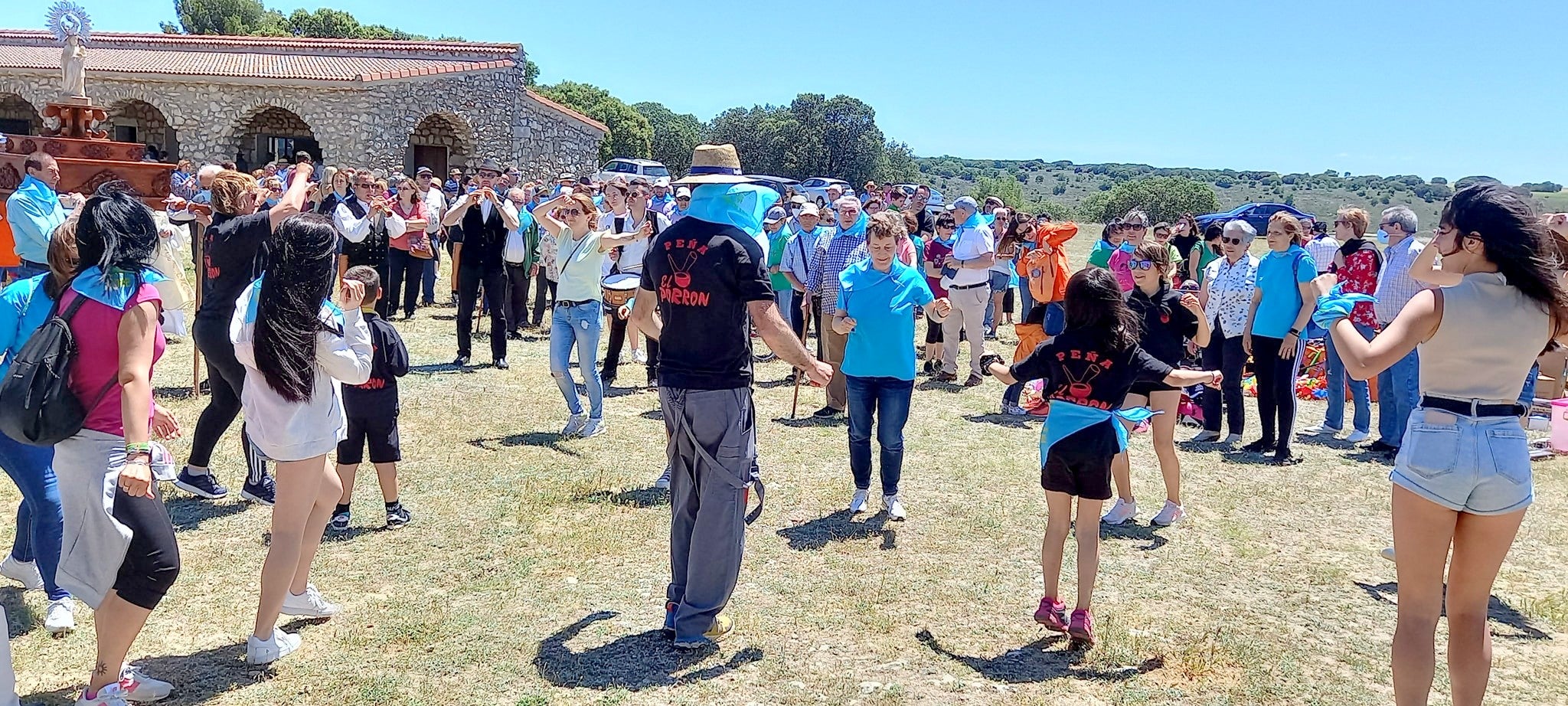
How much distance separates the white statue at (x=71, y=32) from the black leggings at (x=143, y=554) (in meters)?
10.3

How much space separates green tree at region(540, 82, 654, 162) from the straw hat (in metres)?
55.5

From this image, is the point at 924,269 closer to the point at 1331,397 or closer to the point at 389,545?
the point at 1331,397

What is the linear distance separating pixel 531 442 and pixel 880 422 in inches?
115

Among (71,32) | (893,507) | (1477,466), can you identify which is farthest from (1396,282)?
(71,32)

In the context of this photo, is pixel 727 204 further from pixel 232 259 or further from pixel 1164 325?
pixel 1164 325

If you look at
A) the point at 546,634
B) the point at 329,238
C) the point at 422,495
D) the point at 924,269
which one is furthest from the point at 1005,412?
the point at 329,238

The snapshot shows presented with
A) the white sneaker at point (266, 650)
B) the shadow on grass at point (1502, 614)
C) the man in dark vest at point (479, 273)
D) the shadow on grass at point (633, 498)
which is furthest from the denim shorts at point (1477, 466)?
the man in dark vest at point (479, 273)

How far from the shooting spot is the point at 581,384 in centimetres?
971

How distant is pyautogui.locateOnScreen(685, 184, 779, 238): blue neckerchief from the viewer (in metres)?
4.08

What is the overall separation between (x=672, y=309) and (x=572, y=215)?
383cm

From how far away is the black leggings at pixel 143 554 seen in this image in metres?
3.21

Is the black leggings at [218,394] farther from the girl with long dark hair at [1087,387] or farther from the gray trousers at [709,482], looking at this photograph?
the girl with long dark hair at [1087,387]

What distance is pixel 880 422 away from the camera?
19.2 feet

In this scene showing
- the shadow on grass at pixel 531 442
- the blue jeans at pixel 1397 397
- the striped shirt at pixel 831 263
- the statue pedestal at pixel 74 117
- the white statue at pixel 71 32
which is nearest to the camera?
the shadow on grass at pixel 531 442
